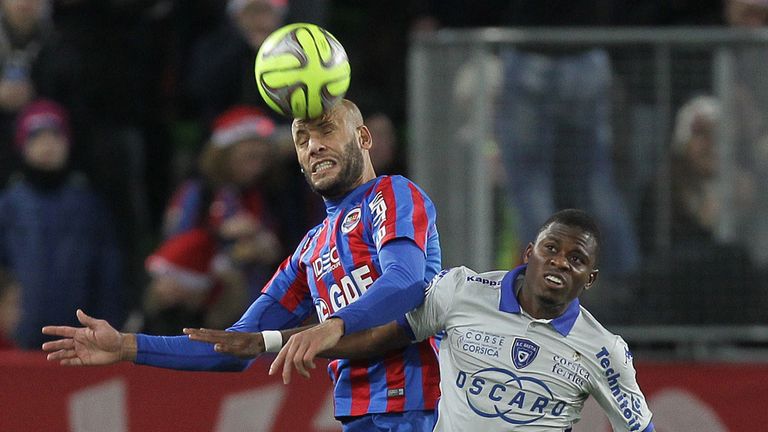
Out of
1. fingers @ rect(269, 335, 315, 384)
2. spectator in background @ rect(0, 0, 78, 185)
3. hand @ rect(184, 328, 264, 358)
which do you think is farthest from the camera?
spectator in background @ rect(0, 0, 78, 185)

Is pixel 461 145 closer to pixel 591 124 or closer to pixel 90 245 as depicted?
pixel 591 124

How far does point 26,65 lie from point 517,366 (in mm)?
4917

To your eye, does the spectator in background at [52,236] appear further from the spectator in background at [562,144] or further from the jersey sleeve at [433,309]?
the jersey sleeve at [433,309]

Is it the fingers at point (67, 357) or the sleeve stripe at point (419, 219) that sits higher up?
the sleeve stripe at point (419, 219)

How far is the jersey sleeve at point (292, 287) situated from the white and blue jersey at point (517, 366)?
568 millimetres

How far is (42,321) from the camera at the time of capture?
8086mm

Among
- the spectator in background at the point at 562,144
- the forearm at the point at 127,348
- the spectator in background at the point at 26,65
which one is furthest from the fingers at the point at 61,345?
the spectator in background at the point at 26,65

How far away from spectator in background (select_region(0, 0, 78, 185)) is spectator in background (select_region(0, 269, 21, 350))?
927mm

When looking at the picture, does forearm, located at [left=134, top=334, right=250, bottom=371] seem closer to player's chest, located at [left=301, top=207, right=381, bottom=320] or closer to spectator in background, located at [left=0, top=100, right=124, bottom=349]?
player's chest, located at [left=301, top=207, right=381, bottom=320]

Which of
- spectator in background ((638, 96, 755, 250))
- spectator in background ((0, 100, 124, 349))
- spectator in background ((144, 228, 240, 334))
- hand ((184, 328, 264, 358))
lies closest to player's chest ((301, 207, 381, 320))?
hand ((184, 328, 264, 358))

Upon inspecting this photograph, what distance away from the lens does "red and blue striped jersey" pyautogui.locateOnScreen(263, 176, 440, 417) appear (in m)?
4.74

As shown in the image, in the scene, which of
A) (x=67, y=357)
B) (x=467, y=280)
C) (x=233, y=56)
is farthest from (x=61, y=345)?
(x=233, y=56)

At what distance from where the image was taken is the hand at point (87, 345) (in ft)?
14.9

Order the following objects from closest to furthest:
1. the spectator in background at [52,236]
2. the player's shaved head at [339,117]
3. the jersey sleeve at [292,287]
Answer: the player's shaved head at [339,117] < the jersey sleeve at [292,287] < the spectator in background at [52,236]
